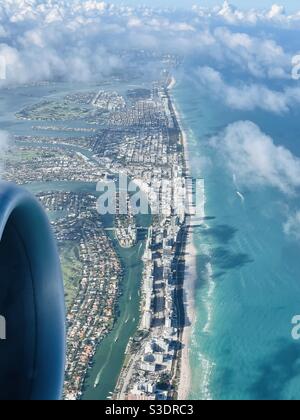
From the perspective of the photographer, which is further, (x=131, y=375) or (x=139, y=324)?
(x=139, y=324)

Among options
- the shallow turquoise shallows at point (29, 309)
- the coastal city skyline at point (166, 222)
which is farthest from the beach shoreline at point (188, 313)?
the shallow turquoise shallows at point (29, 309)

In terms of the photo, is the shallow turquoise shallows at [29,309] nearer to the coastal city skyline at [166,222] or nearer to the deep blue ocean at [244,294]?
the coastal city skyline at [166,222]

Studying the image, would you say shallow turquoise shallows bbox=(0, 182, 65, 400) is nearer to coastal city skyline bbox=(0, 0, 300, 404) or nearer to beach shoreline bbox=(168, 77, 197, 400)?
coastal city skyline bbox=(0, 0, 300, 404)

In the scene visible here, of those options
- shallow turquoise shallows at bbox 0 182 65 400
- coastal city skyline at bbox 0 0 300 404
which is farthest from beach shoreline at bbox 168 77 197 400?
shallow turquoise shallows at bbox 0 182 65 400
